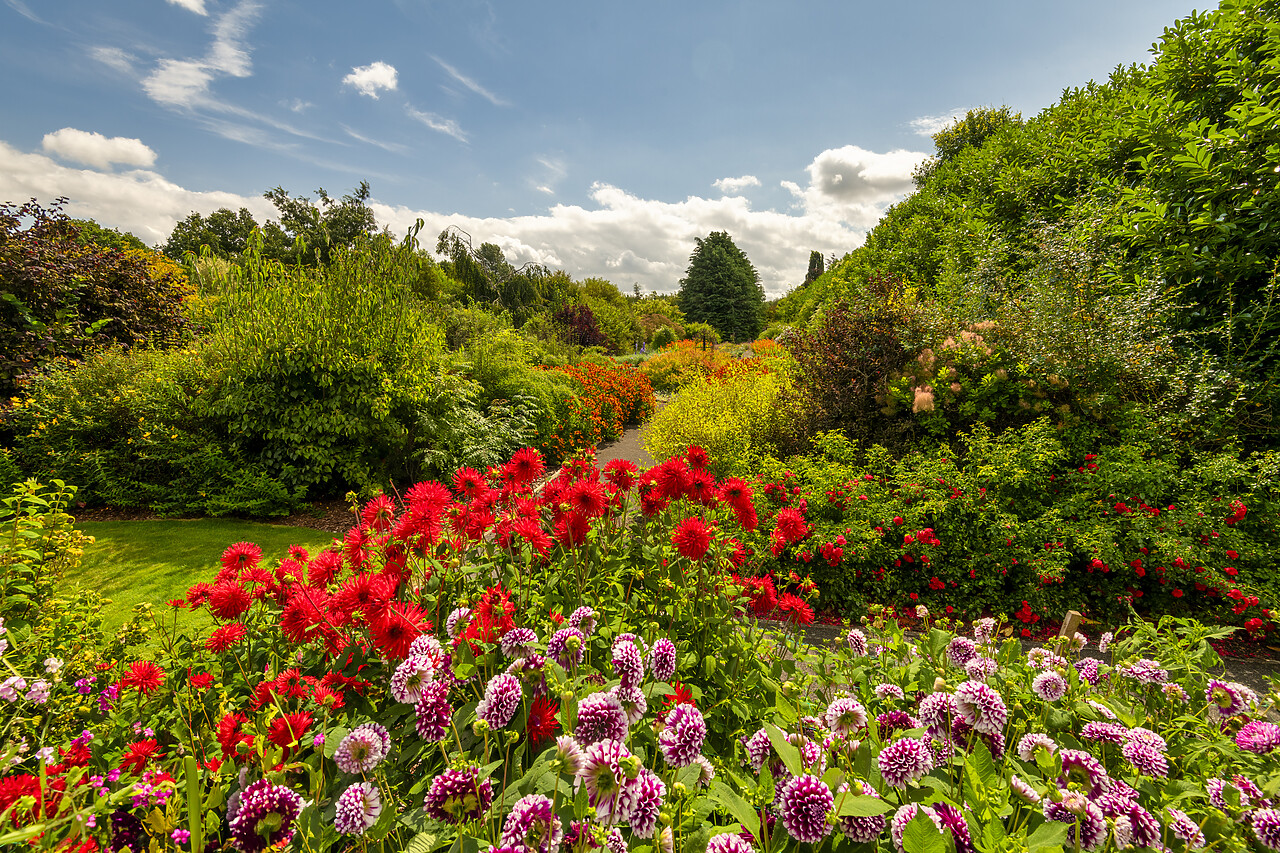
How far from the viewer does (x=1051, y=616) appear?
3684 millimetres

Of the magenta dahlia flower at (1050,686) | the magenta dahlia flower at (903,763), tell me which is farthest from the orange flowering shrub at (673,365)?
the magenta dahlia flower at (903,763)

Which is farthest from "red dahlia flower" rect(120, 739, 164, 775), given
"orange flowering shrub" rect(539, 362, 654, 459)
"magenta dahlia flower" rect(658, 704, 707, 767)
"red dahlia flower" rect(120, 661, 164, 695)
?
"orange flowering shrub" rect(539, 362, 654, 459)

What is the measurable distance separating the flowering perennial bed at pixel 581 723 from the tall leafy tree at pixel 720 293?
40.9 m

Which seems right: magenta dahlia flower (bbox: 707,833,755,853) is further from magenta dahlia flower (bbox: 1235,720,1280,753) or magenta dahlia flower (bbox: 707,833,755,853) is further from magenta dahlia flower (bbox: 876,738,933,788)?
magenta dahlia flower (bbox: 1235,720,1280,753)

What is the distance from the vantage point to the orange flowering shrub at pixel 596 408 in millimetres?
9016

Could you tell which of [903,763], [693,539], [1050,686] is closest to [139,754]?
[693,539]

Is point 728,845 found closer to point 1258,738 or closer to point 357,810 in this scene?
point 357,810

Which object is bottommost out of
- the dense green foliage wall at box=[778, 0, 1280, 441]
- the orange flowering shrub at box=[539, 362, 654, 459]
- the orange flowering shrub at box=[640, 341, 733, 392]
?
the orange flowering shrub at box=[539, 362, 654, 459]

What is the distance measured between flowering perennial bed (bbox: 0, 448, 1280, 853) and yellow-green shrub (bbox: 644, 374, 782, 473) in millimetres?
3710

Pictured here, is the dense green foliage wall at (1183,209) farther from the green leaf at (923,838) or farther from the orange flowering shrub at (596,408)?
the orange flowering shrub at (596,408)

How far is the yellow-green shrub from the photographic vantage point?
618 centimetres

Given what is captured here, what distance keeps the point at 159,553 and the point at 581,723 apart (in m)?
Answer: 6.01

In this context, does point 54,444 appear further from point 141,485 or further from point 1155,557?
point 1155,557

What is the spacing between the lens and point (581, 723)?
95 cm
